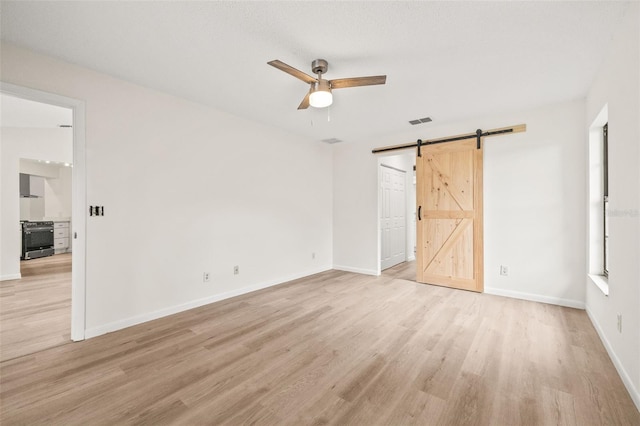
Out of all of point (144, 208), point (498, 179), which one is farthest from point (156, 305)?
point (498, 179)

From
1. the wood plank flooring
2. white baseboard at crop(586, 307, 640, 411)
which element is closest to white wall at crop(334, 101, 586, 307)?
white baseboard at crop(586, 307, 640, 411)

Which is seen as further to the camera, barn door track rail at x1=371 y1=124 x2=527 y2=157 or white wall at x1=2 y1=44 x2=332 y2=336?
barn door track rail at x1=371 y1=124 x2=527 y2=157

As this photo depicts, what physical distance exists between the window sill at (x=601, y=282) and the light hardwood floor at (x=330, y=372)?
1.59 feet

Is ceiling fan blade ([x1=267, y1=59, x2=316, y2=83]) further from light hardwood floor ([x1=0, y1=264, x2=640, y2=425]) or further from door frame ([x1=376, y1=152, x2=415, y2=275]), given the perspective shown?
door frame ([x1=376, y1=152, x2=415, y2=275])

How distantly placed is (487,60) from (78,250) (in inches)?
169

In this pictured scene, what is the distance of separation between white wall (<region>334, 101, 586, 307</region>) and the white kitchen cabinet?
394 inches

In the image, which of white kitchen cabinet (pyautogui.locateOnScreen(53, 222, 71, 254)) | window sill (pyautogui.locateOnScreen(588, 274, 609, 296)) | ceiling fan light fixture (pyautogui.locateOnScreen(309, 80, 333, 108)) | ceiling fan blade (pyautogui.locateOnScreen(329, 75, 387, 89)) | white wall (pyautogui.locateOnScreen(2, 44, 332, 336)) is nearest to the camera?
ceiling fan blade (pyautogui.locateOnScreen(329, 75, 387, 89))

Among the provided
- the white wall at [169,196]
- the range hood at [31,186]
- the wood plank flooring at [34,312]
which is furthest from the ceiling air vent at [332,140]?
the range hood at [31,186]

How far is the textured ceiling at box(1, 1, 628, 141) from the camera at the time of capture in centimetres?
188

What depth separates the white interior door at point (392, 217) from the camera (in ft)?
18.5

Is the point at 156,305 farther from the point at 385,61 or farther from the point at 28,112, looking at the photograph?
the point at 28,112

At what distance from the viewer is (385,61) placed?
252 centimetres

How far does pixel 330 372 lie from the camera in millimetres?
2086

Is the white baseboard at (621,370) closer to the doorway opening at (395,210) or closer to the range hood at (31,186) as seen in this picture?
the doorway opening at (395,210)
